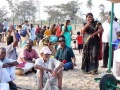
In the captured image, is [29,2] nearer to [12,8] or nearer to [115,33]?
[12,8]

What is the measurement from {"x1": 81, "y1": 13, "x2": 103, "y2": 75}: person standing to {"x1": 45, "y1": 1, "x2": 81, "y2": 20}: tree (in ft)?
146

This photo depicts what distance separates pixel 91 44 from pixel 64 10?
46237 millimetres

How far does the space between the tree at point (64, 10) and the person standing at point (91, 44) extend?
1755 inches

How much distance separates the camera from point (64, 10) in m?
53.8

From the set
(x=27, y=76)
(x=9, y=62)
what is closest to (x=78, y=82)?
(x=27, y=76)

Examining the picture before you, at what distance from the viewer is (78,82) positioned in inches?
277

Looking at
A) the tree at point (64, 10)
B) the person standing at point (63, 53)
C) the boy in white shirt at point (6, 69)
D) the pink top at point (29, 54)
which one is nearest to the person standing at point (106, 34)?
the person standing at point (63, 53)

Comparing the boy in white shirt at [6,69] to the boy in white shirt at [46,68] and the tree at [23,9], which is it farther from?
the tree at [23,9]

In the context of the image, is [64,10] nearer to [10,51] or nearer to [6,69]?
[10,51]

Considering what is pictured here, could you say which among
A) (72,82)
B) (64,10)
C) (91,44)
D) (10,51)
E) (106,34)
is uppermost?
(64,10)

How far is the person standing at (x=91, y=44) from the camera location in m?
7.70

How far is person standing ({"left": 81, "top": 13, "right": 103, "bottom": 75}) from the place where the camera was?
303 inches

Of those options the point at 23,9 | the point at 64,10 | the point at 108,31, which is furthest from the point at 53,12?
the point at 108,31

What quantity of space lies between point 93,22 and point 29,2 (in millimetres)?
54427
